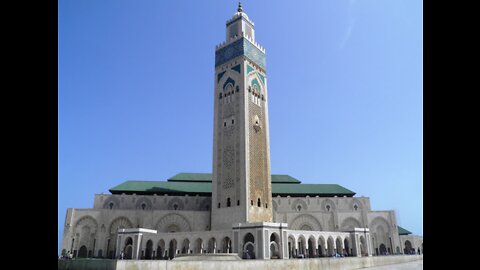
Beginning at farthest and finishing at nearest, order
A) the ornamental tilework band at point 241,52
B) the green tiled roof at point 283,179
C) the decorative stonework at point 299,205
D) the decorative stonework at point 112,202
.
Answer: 1. the green tiled roof at point 283,179
2. the decorative stonework at point 299,205
3. the decorative stonework at point 112,202
4. the ornamental tilework band at point 241,52

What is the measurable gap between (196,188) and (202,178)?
3.69 meters

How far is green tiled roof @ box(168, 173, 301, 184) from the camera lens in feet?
134

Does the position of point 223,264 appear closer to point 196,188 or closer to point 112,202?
point 196,188

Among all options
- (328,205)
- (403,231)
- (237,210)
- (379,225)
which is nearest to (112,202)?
(237,210)

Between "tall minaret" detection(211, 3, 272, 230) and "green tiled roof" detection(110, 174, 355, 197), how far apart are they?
271 inches

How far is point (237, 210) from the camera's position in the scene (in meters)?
28.2

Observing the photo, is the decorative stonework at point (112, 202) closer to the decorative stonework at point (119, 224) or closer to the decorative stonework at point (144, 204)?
the decorative stonework at point (144, 204)

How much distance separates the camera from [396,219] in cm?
3553

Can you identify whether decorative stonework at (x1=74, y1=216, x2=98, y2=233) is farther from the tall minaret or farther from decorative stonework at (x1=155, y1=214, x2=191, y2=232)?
the tall minaret

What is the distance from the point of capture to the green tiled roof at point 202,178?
4078 centimetres

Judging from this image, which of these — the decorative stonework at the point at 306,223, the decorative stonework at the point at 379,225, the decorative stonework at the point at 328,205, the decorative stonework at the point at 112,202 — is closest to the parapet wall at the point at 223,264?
the decorative stonework at the point at 306,223
